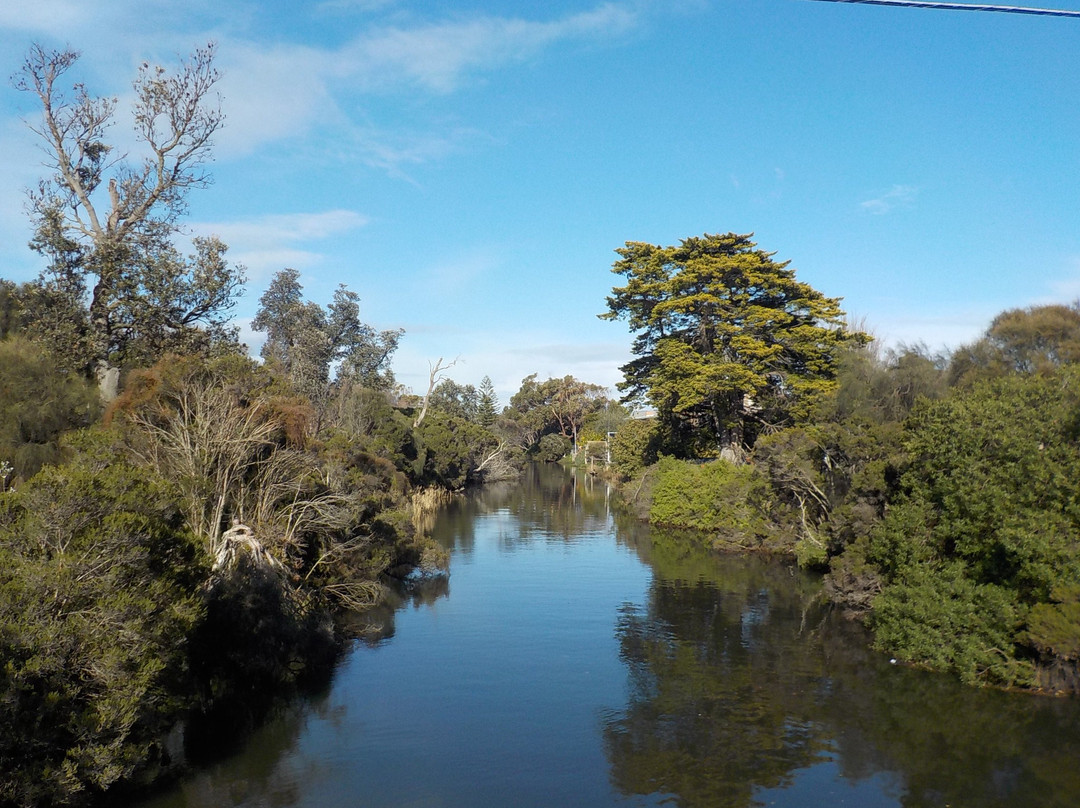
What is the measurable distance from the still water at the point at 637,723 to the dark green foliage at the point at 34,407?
964 centimetres

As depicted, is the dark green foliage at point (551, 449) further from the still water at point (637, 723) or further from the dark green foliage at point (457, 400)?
the still water at point (637, 723)

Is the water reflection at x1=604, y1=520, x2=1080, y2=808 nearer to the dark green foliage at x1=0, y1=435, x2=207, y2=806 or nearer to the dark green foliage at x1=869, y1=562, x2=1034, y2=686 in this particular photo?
the dark green foliage at x1=869, y1=562, x2=1034, y2=686

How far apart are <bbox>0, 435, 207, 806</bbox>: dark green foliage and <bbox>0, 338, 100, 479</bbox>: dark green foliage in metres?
10.0

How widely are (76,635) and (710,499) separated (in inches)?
1444

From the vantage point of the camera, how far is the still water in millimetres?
14250

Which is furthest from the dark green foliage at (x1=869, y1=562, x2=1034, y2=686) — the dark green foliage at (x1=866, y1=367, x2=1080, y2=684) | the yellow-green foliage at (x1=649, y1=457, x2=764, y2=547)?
the yellow-green foliage at (x1=649, y1=457, x2=764, y2=547)

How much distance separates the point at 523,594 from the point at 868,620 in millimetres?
11601

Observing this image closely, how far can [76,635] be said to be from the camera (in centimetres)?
1115

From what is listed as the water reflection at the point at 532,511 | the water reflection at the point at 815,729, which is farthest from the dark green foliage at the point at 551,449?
the water reflection at the point at 815,729

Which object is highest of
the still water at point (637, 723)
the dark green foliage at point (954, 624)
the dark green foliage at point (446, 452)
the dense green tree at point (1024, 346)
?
the dense green tree at point (1024, 346)

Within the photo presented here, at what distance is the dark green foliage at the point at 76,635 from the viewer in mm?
10727

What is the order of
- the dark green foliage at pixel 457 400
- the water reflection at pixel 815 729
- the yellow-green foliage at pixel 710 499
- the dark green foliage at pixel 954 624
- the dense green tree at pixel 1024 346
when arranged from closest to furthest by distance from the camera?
the water reflection at pixel 815 729 → the dark green foliage at pixel 954 624 → the dense green tree at pixel 1024 346 → the yellow-green foliage at pixel 710 499 → the dark green foliage at pixel 457 400

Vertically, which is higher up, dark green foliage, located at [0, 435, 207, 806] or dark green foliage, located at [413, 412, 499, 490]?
dark green foliage, located at [413, 412, 499, 490]

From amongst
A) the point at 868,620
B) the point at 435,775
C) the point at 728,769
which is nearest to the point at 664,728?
the point at 728,769
